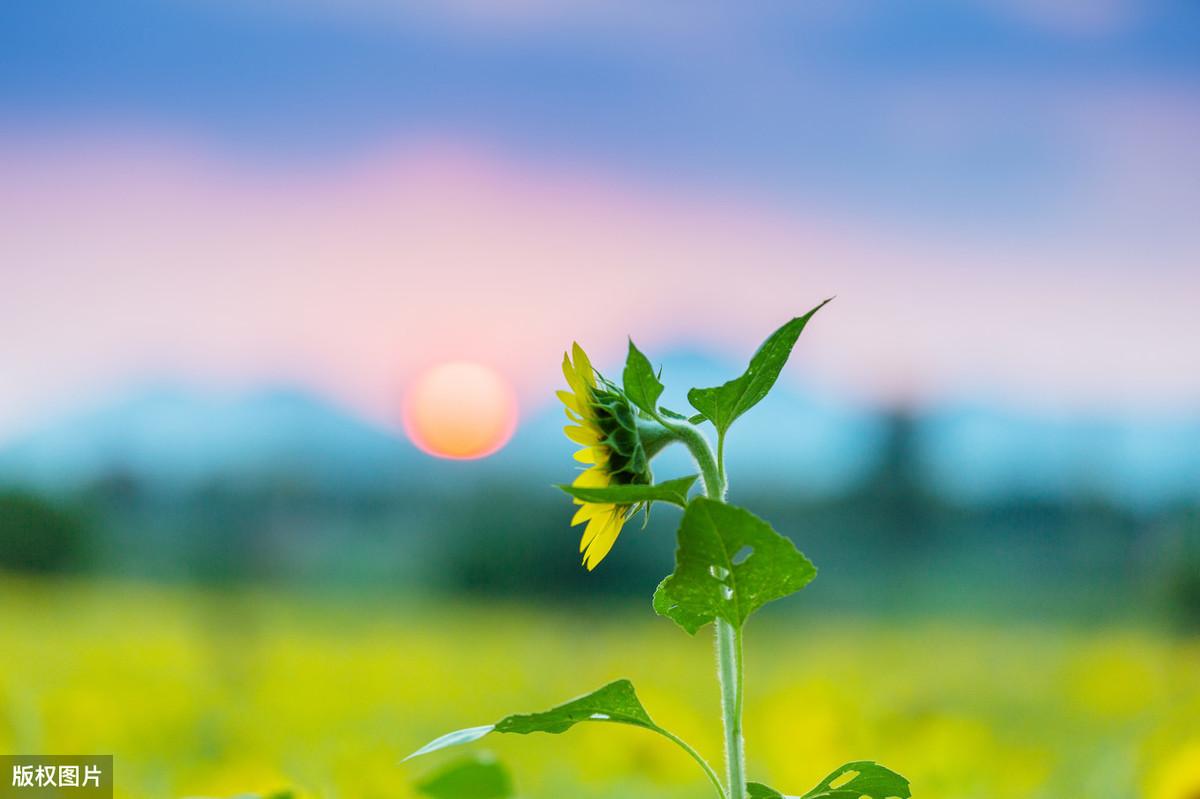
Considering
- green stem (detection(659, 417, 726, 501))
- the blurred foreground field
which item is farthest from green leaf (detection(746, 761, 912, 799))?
the blurred foreground field

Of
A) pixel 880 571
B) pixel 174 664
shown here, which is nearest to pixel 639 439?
pixel 174 664

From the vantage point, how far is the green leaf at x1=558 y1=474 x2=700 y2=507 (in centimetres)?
42

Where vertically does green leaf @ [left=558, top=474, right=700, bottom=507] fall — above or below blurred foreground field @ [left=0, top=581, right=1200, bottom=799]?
above

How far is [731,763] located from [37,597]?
2699mm

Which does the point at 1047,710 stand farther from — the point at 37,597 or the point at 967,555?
the point at 37,597

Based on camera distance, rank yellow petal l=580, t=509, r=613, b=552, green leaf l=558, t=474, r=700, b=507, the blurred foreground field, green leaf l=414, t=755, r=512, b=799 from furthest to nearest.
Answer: the blurred foreground field
green leaf l=414, t=755, r=512, b=799
yellow petal l=580, t=509, r=613, b=552
green leaf l=558, t=474, r=700, b=507

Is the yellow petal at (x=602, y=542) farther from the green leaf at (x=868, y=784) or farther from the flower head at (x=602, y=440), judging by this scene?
the green leaf at (x=868, y=784)

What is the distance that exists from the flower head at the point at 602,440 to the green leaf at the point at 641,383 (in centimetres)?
2

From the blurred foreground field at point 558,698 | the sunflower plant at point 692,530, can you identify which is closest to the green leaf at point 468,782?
the sunflower plant at point 692,530

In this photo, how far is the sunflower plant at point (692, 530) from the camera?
1.43 ft

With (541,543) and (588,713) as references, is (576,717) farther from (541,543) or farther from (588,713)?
(541,543)

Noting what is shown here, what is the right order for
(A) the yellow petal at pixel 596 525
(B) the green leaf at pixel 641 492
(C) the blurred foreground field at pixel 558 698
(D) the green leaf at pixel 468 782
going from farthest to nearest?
(C) the blurred foreground field at pixel 558 698 < (D) the green leaf at pixel 468 782 < (A) the yellow petal at pixel 596 525 < (B) the green leaf at pixel 641 492

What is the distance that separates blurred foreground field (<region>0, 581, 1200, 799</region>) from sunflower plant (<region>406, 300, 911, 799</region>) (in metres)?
0.49

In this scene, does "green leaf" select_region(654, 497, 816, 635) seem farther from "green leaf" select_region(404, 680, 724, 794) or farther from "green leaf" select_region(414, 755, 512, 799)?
"green leaf" select_region(414, 755, 512, 799)
